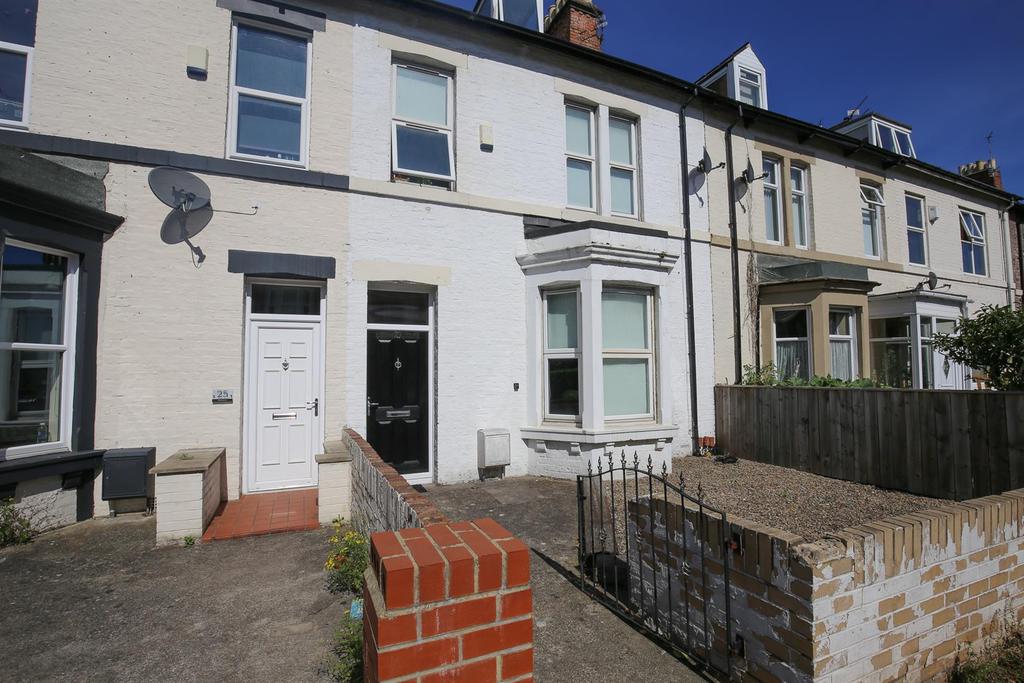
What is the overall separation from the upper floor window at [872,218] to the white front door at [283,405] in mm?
13021

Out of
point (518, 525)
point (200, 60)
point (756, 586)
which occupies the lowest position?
point (518, 525)

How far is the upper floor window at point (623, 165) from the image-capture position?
8.91m

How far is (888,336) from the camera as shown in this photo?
40.0ft

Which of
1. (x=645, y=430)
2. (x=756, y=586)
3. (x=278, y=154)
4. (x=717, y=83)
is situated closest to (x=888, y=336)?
(x=717, y=83)

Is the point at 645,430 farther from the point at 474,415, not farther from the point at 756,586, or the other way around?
the point at 756,586

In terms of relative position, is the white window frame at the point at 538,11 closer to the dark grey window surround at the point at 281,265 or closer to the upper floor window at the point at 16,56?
the dark grey window surround at the point at 281,265

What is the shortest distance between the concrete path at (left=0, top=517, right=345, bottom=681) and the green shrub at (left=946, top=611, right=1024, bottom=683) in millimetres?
3522

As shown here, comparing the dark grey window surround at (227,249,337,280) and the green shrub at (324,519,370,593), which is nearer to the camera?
the green shrub at (324,519,370,593)

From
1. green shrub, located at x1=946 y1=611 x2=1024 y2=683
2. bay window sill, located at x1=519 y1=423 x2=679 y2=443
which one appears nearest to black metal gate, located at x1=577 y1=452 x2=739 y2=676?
green shrub, located at x1=946 y1=611 x2=1024 y2=683

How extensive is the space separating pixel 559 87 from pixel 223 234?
5681mm

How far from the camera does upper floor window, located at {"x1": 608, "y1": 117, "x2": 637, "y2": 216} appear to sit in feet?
29.2

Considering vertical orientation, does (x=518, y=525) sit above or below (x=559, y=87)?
below

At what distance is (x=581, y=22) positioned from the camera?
938 cm

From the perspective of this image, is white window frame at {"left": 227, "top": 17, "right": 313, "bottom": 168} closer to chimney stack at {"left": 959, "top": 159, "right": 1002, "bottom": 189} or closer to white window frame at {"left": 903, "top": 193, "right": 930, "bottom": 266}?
white window frame at {"left": 903, "top": 193, "right": 930, "bottom": 266}
